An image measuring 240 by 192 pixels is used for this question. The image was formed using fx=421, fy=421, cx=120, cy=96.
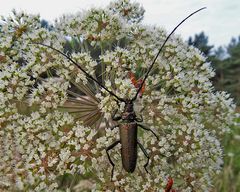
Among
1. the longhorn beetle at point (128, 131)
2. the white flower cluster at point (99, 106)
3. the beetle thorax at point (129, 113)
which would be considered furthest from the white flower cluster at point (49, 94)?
the beetle thorax at point (129, 113)

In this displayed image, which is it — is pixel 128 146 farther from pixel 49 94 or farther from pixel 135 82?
pixel 49 94

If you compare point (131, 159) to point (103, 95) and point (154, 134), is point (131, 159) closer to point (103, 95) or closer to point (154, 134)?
point (154, 134)

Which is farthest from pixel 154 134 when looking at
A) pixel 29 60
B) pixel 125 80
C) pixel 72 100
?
pixel 29 60

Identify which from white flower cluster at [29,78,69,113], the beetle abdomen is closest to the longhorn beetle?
the beetle abdomen

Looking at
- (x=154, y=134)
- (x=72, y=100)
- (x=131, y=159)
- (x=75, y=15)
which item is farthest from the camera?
(x=75, y=15)

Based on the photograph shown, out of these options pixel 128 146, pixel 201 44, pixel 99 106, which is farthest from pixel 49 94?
pixel 201 44
